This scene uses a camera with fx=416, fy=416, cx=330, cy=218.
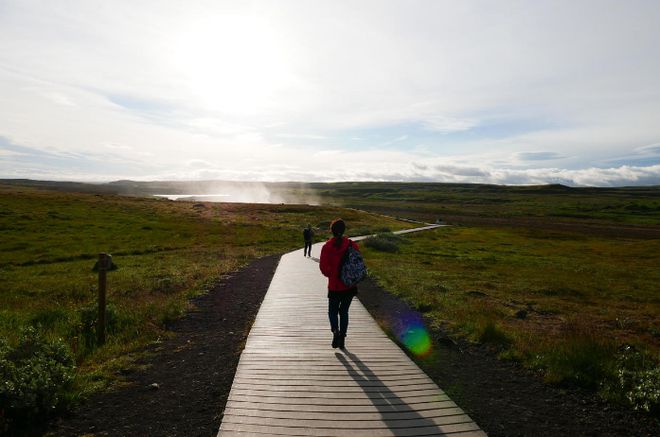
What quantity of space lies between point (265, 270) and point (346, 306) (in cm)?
1527

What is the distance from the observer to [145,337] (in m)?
10.9

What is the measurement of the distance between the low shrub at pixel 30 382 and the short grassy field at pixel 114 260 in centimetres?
53

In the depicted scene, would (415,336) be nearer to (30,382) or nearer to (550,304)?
(30,382)

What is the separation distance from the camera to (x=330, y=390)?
704 centimetres

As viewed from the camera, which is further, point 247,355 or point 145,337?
point 145,337

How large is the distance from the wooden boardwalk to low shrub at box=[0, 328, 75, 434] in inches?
114

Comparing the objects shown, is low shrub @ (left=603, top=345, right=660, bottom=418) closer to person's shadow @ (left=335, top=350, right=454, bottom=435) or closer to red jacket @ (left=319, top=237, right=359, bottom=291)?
person's shadow @ (left=335, top=350, right=454, bottom=435)

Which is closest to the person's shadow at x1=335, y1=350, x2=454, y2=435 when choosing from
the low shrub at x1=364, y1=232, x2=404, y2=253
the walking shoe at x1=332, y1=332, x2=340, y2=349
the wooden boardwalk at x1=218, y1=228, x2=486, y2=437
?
the wooden boardwalk at x1=218, y1=228, x2=486, y2=437

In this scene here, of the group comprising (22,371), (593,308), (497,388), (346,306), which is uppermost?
(346,306)

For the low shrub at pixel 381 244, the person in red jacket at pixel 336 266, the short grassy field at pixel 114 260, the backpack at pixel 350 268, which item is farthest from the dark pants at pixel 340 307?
the low shrub at pixel 381 244

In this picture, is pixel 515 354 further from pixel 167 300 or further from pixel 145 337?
pixel 167 300

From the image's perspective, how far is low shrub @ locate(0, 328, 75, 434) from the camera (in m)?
6.24

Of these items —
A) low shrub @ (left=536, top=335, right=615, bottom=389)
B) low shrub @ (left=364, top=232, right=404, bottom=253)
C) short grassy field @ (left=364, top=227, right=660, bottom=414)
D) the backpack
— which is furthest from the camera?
low shrub @ (left=364, top=232, right=404, bottom=253)

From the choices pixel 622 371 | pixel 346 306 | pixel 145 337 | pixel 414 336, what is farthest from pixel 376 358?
pixel 145 337
